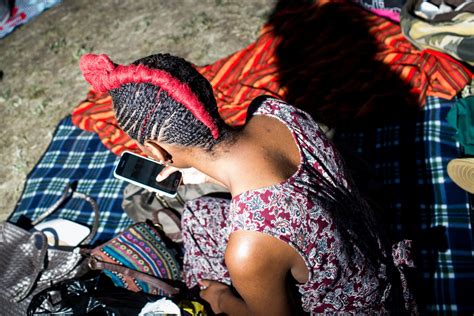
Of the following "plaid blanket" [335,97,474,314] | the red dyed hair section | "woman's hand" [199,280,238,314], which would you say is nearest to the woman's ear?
the red dyed hair section

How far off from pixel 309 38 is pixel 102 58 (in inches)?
95.1

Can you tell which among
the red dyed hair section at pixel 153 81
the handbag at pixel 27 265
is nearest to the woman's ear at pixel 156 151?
the red dyed hair section at pixel 153 81

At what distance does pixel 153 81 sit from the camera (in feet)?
5.38

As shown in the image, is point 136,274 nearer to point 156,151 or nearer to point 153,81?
point 156,151

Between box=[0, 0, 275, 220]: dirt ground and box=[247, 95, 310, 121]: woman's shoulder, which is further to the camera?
box=[0, 0, 275, 220]: dirt ground

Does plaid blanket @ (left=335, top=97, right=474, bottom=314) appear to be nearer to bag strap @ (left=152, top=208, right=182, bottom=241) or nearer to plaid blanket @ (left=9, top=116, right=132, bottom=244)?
bag strap @ (left=152, top=208, right=182, bottom=241)

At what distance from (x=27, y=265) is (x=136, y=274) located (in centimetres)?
70

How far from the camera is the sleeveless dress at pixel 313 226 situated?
1.63m

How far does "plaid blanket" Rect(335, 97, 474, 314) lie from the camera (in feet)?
8.20

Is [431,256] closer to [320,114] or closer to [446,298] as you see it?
[446,298]

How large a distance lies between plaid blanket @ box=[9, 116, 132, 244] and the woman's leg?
0.83 metres

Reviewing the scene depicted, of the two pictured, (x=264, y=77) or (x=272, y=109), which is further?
(x=264, y=77)

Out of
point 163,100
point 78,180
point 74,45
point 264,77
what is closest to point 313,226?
point 163,100

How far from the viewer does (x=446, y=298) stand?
8.06 feet
